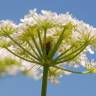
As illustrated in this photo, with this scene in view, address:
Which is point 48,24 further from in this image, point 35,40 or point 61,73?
point 61,73

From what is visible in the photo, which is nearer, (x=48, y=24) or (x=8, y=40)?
(x=48, y=24)

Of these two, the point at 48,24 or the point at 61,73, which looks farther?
the point at 61,73

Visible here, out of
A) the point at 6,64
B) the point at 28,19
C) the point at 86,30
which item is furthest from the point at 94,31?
the point at 6,64

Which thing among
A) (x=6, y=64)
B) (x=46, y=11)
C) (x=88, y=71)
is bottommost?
(x=6, y=64)

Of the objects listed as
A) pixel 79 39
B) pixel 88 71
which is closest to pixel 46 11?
pixel 79 39

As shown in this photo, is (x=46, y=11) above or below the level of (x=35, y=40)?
above

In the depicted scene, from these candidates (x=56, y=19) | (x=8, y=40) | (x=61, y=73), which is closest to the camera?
(x=56, y=19)

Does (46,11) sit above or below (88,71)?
above

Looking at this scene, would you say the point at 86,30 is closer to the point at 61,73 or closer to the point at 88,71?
the point at 88,71

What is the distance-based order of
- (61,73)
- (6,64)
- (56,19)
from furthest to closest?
(61,73) → (56,19) → (6,64)
